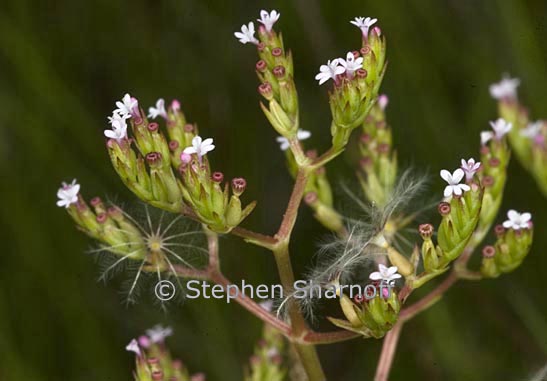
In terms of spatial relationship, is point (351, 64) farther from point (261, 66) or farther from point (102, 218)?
point (102, 218)

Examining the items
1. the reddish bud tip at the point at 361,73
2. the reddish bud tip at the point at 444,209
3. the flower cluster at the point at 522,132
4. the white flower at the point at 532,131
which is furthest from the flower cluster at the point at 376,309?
the white flower at the point at 532,131

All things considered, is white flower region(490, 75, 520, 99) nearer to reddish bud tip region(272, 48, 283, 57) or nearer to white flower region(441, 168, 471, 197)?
white flower region(441, 168, 471, 197)

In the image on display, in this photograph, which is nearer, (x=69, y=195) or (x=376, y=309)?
(x=376, y=309)

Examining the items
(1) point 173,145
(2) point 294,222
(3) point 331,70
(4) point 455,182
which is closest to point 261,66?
(3) point 331,70

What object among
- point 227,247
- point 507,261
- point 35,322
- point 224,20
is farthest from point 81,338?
point 507,261

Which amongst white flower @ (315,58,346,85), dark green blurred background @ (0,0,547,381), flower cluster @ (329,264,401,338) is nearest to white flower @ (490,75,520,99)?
dark green blurred background @ (0,0,547,381)

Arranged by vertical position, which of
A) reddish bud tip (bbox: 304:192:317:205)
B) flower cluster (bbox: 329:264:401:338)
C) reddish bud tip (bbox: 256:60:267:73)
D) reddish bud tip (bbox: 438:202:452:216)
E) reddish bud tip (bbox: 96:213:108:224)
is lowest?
flower cluster (bbox: 329:264:401:338)

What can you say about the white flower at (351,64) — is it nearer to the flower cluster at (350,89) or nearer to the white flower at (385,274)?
the flower cluster at (350,89)
